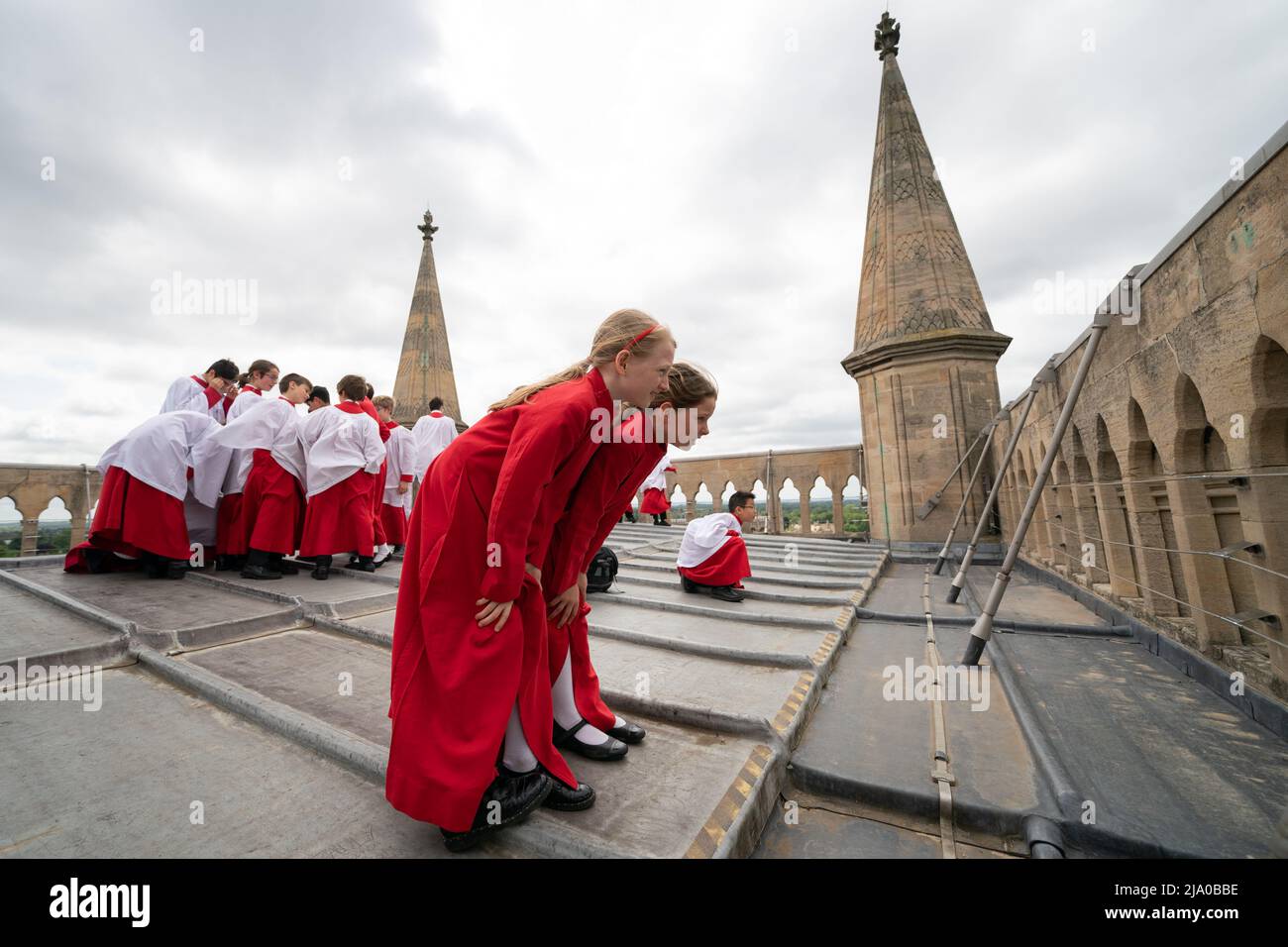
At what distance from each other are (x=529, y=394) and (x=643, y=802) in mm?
1399

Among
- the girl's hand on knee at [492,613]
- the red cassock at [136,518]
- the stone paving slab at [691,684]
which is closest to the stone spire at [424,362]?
the red cassock at [136,518]

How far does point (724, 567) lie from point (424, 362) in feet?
43.2

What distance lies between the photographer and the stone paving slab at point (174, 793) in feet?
4.49

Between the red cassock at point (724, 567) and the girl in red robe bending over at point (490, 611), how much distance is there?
3.42m

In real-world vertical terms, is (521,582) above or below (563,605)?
above

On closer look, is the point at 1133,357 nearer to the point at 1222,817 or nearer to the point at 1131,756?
the point at 1131,756

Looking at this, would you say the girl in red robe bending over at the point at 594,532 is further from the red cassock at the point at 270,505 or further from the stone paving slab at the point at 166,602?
the red cassock at the point at 270,505

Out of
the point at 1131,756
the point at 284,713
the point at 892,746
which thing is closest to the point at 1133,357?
the point at 1131,756

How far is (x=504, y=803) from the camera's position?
150 cm

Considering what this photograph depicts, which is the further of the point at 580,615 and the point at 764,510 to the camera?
the point at 764,510

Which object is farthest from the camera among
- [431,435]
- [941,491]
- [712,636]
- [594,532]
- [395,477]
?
[941,491]

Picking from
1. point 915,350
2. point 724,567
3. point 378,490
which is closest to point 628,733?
point 724,567

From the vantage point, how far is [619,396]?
180cm

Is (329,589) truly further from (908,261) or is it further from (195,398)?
(908,261)
